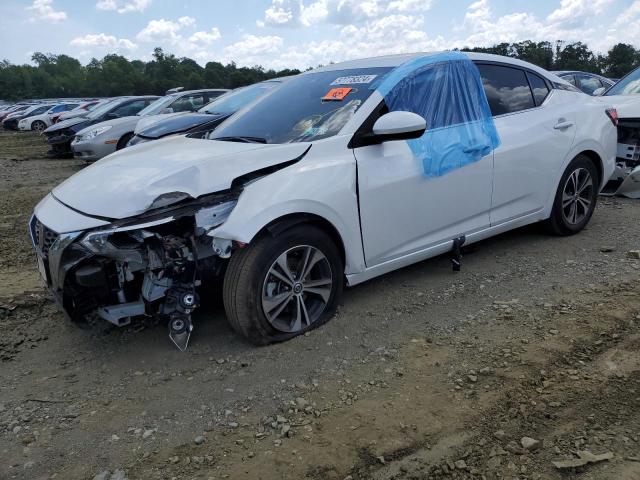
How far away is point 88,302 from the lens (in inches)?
124

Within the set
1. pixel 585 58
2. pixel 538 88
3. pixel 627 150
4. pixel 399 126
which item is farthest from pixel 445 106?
pixel 585 58

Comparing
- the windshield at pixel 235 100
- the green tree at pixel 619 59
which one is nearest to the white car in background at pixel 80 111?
the windshield at pixel 235 100

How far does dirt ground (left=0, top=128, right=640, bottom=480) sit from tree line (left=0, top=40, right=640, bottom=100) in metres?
43.6

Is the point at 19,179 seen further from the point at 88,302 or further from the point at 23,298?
the point at 88,302

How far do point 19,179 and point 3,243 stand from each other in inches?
215

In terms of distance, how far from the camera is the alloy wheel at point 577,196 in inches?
200

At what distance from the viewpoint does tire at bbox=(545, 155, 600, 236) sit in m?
5.02

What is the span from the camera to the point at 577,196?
205 inches

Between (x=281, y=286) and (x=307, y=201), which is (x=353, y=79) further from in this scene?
(x=281, y=286)

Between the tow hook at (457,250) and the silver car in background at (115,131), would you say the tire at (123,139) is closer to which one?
the silver car in background at (115,131)

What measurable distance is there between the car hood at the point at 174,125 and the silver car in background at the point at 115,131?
359 cm

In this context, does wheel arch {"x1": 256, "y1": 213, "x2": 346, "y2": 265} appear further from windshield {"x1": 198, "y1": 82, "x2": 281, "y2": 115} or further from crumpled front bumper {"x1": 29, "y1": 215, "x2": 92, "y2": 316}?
windshield {"x1": 198, "y1": 82, "x2": 281, "y2": 115}

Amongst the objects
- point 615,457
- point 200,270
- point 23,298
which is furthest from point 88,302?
point 615,457

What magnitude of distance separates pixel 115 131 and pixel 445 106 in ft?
30.6
